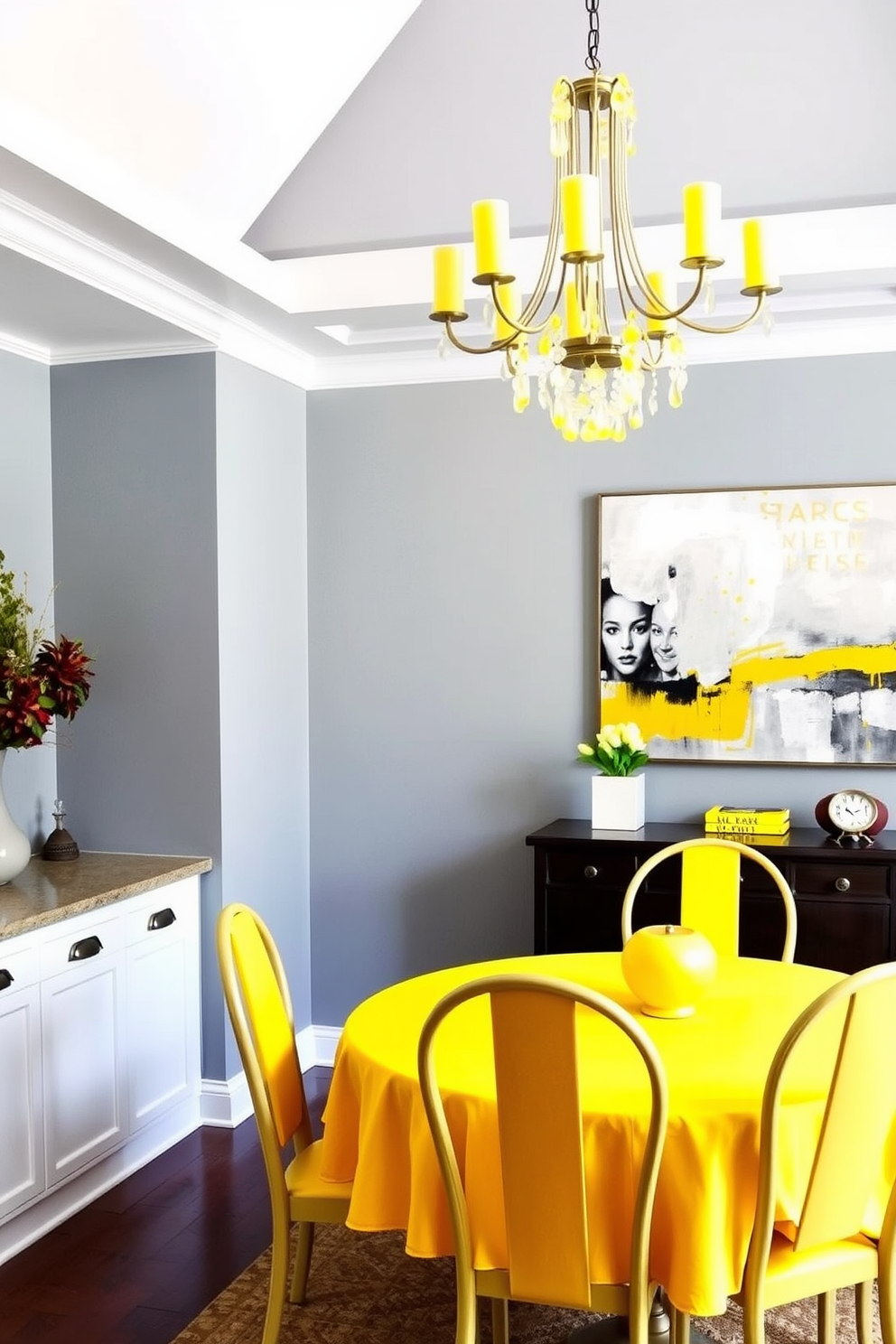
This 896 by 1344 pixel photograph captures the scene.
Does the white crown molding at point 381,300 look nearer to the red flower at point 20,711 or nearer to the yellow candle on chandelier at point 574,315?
the red flower at point 20,711

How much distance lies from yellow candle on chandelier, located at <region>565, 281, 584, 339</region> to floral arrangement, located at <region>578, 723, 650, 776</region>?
2002 mm

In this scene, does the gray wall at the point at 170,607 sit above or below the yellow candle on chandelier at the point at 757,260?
below

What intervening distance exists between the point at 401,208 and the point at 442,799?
2.02 meters

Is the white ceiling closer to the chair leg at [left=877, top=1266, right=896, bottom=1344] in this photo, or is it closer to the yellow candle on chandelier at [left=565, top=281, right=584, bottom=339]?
the yellow candle on chandelier at [left=565, top=281, right=584, bottom=339]

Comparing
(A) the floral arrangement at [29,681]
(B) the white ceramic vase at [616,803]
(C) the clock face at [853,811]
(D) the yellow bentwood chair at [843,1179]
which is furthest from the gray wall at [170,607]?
(D) the yellow bentwood chair at [843,1179]

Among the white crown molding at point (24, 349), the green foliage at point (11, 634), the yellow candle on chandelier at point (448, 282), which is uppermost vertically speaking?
the white crown molding at point (24, 349)

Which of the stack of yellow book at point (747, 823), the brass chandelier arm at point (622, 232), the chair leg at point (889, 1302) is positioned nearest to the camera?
the chair leg at point (889, 1302)

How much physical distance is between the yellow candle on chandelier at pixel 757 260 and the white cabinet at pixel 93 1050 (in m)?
2.29

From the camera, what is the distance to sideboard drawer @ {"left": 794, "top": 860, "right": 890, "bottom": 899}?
3729 millimetres

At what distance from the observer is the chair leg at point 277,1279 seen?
2.51 metres

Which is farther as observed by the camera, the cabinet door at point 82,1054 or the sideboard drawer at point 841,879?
the sideboard drawer at point 841,879

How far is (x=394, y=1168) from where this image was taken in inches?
91.9

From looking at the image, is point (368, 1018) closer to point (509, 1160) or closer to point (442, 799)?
point (509, 1160)

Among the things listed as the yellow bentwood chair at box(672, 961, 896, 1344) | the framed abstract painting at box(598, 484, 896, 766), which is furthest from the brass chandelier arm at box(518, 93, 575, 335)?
the framed abstract painting at box(598, 484, 896, 766)
